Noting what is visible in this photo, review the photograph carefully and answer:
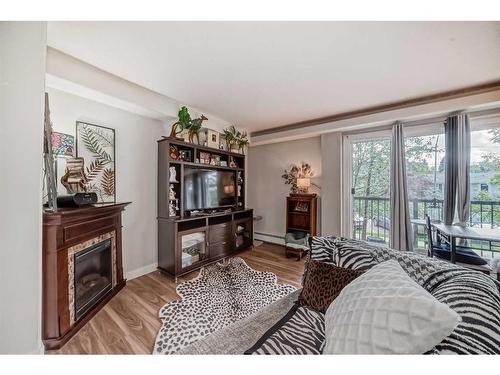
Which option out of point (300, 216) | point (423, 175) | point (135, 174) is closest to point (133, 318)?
point (135, 174)

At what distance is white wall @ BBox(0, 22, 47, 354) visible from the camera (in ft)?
3.99

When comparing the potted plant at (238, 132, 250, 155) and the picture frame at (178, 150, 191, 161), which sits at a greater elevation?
the potted plant at (238, 132, 250, 155)

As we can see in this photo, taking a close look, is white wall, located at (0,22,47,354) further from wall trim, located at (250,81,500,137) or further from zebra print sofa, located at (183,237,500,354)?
wall trim, located at (250,81,500,137)

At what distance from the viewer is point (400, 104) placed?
2.73 meters

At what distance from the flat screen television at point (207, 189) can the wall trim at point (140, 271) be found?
0.90m

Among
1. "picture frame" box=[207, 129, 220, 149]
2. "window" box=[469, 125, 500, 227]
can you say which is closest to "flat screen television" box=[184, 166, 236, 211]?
"picture frame" box=[207, 129, 220, 149]

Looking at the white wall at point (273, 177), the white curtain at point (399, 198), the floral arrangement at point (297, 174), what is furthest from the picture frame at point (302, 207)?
the white curtain at point (399, 198)

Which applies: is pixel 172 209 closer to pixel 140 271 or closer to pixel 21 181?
pixel 140 271

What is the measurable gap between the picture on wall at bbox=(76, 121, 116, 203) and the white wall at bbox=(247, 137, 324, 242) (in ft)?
8.87

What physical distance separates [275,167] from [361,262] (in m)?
3.11

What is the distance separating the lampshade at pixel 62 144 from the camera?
1980mm

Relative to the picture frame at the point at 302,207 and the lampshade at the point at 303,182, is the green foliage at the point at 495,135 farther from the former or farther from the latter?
the picture frame at the point at 302,207
